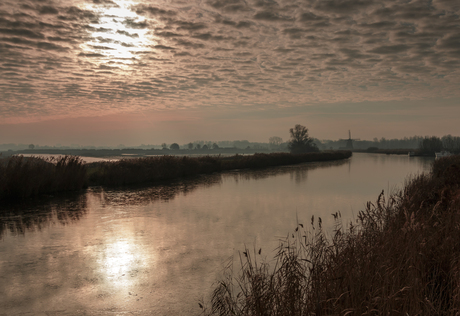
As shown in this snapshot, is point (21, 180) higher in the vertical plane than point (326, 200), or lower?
higher

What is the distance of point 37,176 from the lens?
1458 cm

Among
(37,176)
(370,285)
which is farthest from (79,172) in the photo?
(370,285)

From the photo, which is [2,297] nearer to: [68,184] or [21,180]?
[21,180]

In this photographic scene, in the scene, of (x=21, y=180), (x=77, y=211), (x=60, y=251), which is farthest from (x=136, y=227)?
(x=21, y=180)

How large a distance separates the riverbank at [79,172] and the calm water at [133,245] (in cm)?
148

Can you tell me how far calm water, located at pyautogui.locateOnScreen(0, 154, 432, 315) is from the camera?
4.84 m

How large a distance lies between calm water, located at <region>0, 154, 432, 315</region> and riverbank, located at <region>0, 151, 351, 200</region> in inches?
58.3

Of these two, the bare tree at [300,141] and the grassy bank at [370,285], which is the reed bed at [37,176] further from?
the bare tree at [300,141]

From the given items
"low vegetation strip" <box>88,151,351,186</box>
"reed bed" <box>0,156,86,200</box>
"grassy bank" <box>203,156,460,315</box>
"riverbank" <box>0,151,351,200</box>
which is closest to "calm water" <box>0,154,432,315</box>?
"grassy bank" <box>203,156,460,315</box>

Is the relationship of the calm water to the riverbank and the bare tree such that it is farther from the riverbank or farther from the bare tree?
the bare tree

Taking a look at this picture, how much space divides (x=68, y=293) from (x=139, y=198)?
30.5 feet

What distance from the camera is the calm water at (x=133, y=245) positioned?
484 centimetres

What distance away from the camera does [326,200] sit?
13.2 m

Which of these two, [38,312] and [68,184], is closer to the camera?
[38,312]
